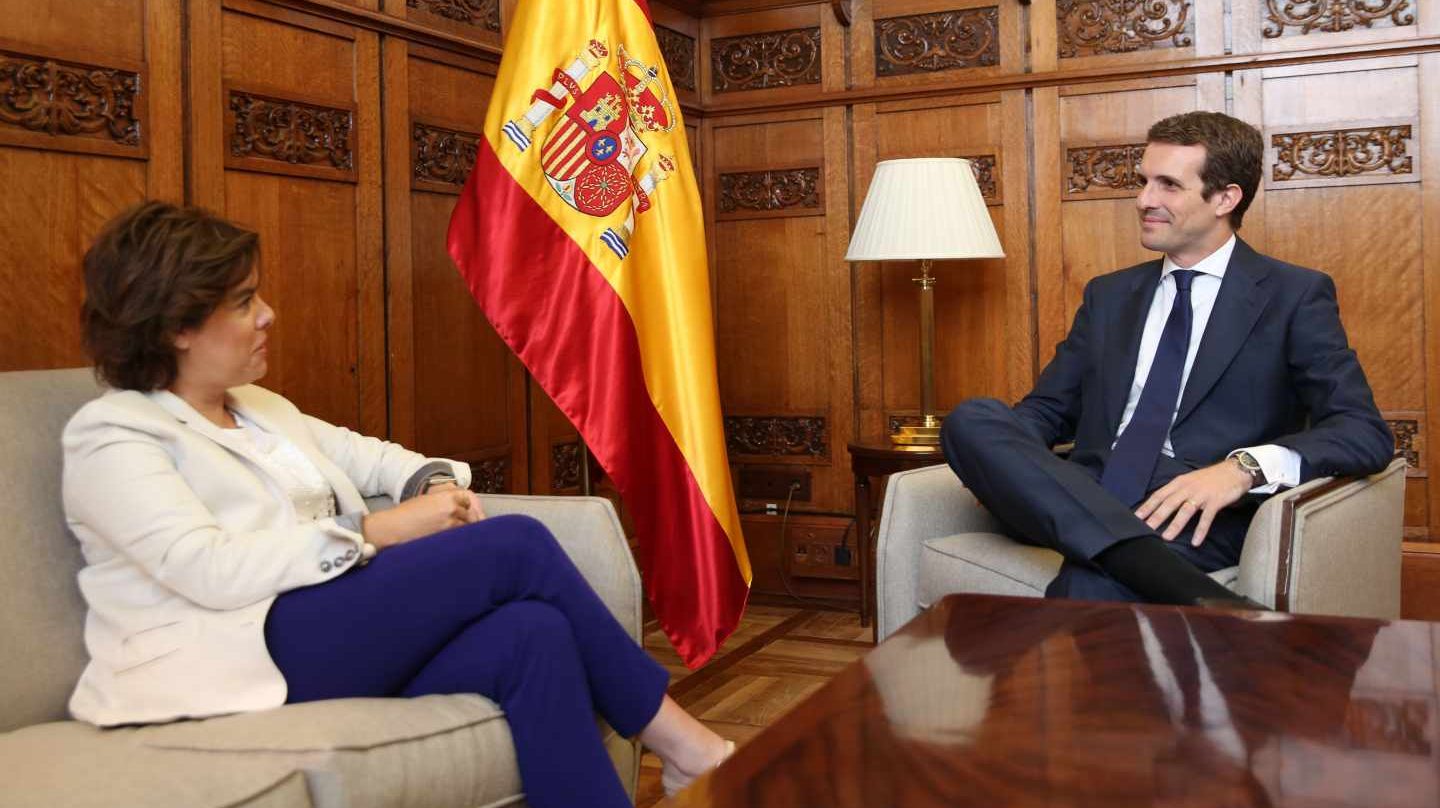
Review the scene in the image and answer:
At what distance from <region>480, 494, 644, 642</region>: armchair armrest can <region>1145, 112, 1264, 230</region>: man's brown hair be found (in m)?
1.32

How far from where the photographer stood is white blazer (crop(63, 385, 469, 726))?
1.62 meters

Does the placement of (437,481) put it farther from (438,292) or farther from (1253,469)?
(1253,469)

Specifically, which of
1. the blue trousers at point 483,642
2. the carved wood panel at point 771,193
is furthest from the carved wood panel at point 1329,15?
the blue trousers at point 483,642

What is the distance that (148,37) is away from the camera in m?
2.41

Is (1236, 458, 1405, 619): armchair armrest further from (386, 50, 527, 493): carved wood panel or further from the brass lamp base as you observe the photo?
(386, 50, 527, 493): carved wood panel

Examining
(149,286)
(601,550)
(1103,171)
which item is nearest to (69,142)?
(149,286)

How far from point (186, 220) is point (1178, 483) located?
1.59m

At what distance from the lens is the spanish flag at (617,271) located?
2.77m

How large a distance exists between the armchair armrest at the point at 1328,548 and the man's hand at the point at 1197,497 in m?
0.09

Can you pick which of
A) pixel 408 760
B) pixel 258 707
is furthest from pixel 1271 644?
pixel 258 707

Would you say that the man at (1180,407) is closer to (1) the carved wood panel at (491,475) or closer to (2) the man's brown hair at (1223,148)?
(2) the man's brown hair at (1223,148)

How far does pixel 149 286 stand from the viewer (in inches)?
69.1

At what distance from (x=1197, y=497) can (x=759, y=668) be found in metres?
1.51

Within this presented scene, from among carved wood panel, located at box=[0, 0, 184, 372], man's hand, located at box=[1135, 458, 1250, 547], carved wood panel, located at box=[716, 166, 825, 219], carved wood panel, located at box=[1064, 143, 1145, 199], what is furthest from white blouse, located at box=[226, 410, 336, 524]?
carved wood panel, located at box=[1064, 143, 1145, 199]
